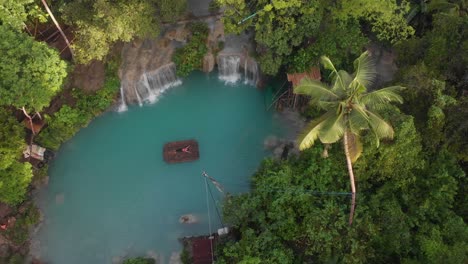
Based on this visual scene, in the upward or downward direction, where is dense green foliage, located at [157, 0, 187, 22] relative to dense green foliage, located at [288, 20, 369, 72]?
upward

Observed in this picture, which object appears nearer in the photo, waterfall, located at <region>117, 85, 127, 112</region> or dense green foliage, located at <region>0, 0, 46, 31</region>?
dense green foliage, located at <region>0, 0, 46, 31</region>

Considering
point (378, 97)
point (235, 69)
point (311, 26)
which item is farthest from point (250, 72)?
point (378, 97)

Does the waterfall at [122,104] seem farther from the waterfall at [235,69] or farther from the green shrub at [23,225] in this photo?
the green shrub at [23,225]

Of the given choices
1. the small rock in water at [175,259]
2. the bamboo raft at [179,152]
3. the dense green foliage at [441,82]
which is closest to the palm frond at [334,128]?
the dense green foliage at [441,82]

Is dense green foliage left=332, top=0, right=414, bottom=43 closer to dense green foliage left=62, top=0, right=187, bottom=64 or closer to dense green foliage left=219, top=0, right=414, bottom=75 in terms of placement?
dense green foliage left=219, top=0, right=414, bottom=75

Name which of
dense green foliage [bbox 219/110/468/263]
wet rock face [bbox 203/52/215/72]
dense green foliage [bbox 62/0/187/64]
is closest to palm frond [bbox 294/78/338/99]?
dense green foliage [bbox 219/110/468/263]

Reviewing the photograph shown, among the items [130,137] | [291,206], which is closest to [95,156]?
[130,137]
